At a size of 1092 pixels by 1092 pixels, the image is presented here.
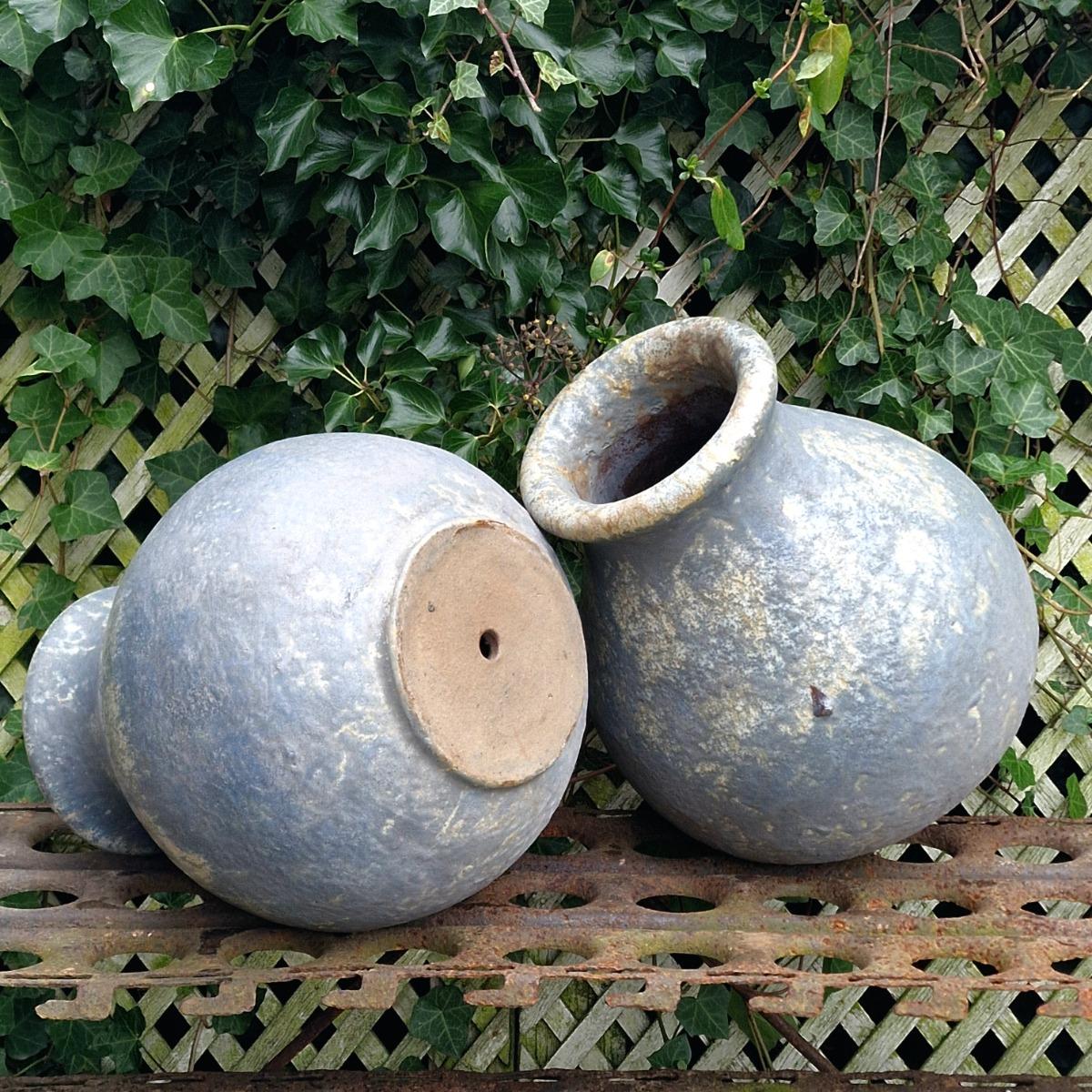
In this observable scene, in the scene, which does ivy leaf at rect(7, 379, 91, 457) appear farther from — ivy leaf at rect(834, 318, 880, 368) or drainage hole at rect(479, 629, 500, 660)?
ivy leaf at rect(834, 318, 880, 368)

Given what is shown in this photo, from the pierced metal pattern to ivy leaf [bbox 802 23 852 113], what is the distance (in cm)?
108

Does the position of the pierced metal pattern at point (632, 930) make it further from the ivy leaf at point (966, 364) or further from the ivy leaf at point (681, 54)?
the ivy leaf at point (681, 54)

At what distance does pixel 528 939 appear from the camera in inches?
51.6

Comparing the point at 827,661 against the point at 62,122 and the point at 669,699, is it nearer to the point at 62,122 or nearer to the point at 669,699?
the point at 669,699

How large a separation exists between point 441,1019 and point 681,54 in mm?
1650

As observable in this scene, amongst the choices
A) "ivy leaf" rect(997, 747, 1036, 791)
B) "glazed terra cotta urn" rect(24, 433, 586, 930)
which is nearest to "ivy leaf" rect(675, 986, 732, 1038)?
"ivy leaf" rect(997, 747, 1036, 791)

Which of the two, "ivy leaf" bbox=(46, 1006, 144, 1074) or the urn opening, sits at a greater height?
the urn opening

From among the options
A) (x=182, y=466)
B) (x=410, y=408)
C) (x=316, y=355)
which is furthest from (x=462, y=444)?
(x=182, y=466)

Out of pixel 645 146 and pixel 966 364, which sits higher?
pixel 645 146

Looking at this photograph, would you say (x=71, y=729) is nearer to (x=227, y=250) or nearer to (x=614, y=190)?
(x=227, y=250)

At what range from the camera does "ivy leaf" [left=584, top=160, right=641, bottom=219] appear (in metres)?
1.79

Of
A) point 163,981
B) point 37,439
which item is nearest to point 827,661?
point 163,981

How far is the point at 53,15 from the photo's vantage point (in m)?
1.54

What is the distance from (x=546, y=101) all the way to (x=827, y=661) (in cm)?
94
